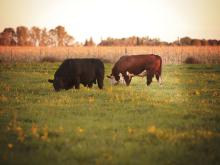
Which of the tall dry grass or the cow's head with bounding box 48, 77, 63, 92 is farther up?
the tall dry grass

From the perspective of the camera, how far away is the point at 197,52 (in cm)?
2889

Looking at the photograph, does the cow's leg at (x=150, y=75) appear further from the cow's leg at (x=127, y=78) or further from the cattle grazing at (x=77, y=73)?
the cattle grazing at (x=77, y=73)

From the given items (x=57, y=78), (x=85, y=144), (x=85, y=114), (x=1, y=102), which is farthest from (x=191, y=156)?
(x=57, y=78)

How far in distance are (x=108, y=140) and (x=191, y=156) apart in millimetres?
1481

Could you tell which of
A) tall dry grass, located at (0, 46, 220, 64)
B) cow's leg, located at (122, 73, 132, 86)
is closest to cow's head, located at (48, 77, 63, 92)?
cow's leg, located at (122, 73, 132, 86)

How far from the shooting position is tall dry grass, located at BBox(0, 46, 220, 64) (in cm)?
2775

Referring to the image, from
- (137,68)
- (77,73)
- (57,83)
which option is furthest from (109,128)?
(137,68)

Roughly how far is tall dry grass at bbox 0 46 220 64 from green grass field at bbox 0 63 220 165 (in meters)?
14.6

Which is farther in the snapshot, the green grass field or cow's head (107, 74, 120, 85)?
cow's head (107, 74, 120, 85)

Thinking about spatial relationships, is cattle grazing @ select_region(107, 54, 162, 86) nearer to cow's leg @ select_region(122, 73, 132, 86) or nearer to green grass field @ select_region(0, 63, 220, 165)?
cow's leg @ select_region(122, 73, 132, 86)

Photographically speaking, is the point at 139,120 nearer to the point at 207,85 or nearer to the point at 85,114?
the point at 85,114

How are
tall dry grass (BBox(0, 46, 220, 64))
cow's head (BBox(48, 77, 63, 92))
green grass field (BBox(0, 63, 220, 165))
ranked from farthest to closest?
tall dry grass (BBox(0, 46, 220, 64)) < cow's head (BBox(48, 77, 63, 92)) < green grass field (BBox(0, 63, 220, 165))

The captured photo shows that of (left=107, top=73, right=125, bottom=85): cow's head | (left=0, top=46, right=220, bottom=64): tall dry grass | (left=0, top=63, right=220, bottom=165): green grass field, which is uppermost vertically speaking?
(left=0, top=46, right=220, bottom=64): tall dry grass

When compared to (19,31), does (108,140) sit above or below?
below
